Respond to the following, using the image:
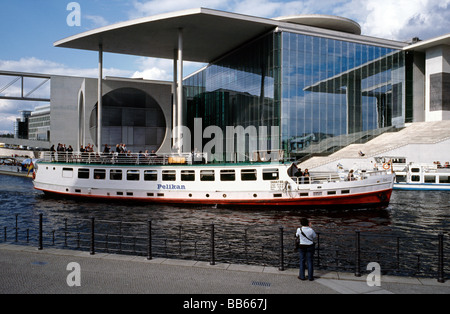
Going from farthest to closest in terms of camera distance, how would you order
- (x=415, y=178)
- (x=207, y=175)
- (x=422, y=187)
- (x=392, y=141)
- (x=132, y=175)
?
(x=392, y=141) < (x=415, y=178) < (x=422, y=187) < (x=132, y=175) < (x=207, y=175)

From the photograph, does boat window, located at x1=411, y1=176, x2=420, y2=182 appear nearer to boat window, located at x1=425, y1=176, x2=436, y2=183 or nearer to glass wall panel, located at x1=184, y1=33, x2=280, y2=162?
boat window, located at x1=425, y1=176, x2=436, y2=183

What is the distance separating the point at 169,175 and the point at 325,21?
110 feet

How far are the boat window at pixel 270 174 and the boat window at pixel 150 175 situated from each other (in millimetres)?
9250

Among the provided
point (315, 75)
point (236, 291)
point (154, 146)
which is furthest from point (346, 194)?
point (154, 146)

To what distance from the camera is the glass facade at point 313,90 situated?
49875 millimetres

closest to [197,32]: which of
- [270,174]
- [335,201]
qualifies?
[270,174]

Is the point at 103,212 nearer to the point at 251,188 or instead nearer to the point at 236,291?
the point at 251,188

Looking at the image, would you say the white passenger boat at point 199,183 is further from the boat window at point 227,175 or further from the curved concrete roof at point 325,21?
the curved concrete roof at point 325,21

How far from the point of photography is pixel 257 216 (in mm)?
27672

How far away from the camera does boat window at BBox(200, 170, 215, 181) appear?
31.7 meters

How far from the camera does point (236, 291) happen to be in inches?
363

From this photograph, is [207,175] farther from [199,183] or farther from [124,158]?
[124,158]
